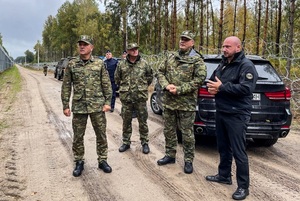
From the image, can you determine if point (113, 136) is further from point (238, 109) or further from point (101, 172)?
point (238, 109)

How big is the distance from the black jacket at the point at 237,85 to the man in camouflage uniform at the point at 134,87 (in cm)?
170

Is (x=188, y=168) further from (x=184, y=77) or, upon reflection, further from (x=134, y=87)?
(x=134, y=87)

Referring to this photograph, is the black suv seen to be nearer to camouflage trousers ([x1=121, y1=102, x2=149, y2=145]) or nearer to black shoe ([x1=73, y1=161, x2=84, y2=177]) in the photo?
camouflage trousers ([x1=121, y1=102, x2=149, y2=145])

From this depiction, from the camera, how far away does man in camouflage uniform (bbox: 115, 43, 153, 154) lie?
15.6 ft

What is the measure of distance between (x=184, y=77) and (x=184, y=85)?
0.13 m

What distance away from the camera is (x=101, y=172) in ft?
13.0

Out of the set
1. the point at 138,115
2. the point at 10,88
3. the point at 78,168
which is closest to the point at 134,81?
the point at 138,115

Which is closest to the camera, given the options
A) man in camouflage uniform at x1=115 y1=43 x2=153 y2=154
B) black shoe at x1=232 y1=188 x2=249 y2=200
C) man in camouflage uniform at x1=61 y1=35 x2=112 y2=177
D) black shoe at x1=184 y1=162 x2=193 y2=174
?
black shoe at x1=232 y1=188 x2=249 y2=200

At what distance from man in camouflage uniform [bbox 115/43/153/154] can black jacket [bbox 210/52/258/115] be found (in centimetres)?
170

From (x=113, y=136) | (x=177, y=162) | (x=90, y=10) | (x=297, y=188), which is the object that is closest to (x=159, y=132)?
(x=113, y=136)

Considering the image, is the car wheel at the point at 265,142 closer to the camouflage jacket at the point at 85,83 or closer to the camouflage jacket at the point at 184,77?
the camouflage jacket at the point at 184,77

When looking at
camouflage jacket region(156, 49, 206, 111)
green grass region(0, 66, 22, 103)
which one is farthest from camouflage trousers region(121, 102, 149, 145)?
green grass region(0, 66, 22, 103)

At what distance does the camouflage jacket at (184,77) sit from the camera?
3789 millimetres

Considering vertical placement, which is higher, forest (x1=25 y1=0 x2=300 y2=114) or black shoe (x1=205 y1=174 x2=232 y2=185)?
forest (x1=25 y1=0 x2=300 y2=114)
